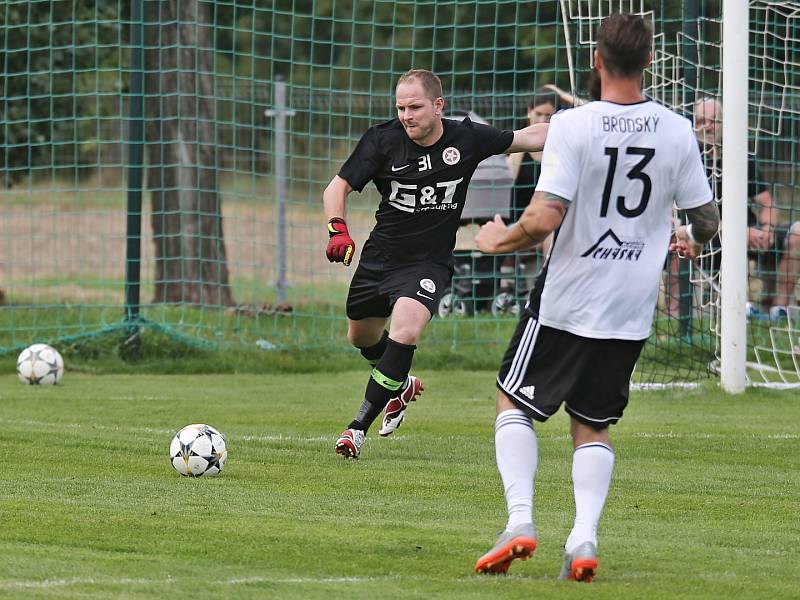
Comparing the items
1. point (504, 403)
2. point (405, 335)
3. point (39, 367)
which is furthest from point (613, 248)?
point (39, 367)

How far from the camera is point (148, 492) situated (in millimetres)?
6438

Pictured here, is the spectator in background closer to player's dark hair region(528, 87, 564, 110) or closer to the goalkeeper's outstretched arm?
player's dark hair region(528, 87, 564, 110)

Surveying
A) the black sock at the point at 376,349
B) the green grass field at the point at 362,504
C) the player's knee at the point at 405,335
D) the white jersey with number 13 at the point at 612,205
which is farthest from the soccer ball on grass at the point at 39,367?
the white jersey with number 13 at the point at 612,205

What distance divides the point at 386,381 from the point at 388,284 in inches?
24.6

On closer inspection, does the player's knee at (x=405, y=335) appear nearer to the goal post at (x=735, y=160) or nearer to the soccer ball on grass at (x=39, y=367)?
the goal post at (x=735, y=160)

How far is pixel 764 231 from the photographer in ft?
41.3

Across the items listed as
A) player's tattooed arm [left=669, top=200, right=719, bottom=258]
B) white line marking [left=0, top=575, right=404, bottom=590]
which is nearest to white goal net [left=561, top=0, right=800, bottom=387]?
player's tattooed arm [left=669, top=200, right=719, bottom=258]

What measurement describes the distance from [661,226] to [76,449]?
409 cm

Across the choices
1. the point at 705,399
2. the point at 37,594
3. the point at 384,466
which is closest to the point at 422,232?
the point at 384,466

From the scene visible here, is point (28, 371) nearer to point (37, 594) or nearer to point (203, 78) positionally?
point (203, 78)

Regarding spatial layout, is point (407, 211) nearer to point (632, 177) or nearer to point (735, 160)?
point (735, 160)

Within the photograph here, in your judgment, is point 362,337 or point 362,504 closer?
point 362,504

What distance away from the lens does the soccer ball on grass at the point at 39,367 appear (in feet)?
36.5

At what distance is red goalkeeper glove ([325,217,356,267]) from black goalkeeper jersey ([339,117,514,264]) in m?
0.70
